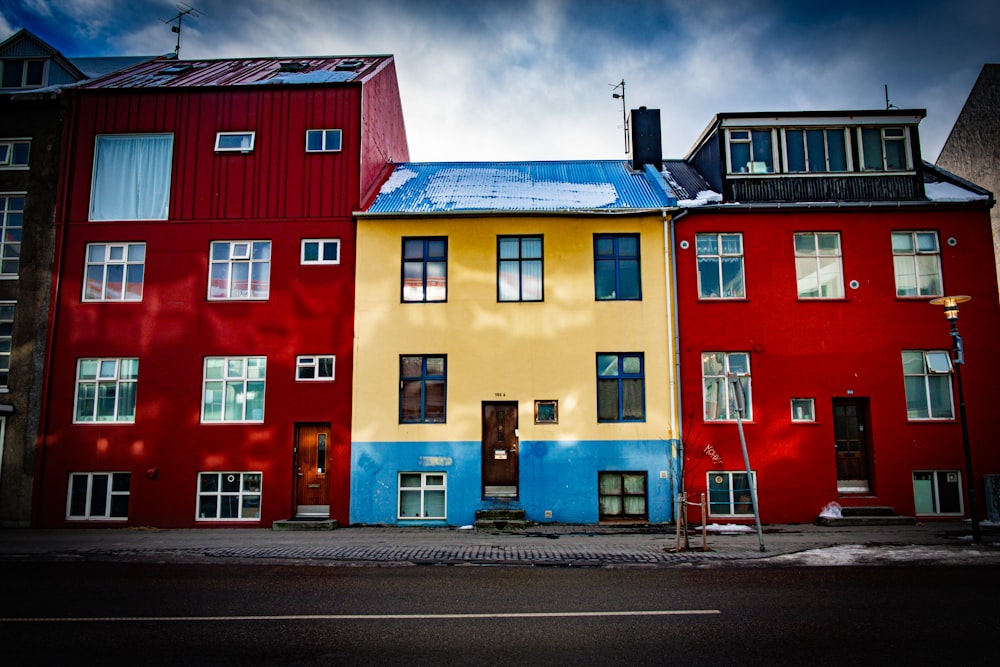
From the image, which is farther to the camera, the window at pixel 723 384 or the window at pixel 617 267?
the window at pixel 617 267

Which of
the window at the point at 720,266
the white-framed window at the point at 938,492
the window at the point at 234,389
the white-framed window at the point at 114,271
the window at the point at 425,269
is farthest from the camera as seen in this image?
the white-framed window at the point at 114,271

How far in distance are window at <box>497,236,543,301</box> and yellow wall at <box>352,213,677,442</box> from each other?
0.21m

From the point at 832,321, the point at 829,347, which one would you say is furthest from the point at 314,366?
the point at 832,321

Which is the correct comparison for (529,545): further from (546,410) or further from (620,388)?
(620,388)

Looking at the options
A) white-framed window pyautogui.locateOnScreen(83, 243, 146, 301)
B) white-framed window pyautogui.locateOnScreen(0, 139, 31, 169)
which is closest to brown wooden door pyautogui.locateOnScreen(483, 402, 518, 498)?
white-framed window pyautogui.locateOnScreen(83, 243, 146, 301)

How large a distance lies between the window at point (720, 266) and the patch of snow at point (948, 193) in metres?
5.33

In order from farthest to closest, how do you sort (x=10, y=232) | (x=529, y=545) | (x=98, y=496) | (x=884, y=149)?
(x=884, y=149)
(x=10, y=232)
(x=98, y=496)
(x=529, y=545)

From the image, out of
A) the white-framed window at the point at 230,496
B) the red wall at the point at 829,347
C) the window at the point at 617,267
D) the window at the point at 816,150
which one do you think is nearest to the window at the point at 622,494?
the red wall at the point at 829,347

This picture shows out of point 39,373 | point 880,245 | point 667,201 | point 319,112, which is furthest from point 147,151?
point 880,245

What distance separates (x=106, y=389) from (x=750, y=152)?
60.5ft

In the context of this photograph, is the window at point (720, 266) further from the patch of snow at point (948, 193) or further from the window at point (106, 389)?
the window at point (106, 389)

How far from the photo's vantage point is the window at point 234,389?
16656 mm

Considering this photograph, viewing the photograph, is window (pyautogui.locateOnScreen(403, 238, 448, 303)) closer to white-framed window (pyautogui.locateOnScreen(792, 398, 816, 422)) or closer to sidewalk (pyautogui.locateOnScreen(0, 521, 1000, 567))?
sidewalk (pyautogui.locateOnScreen(0, 521, 1000, 567))

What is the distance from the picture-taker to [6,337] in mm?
17078
